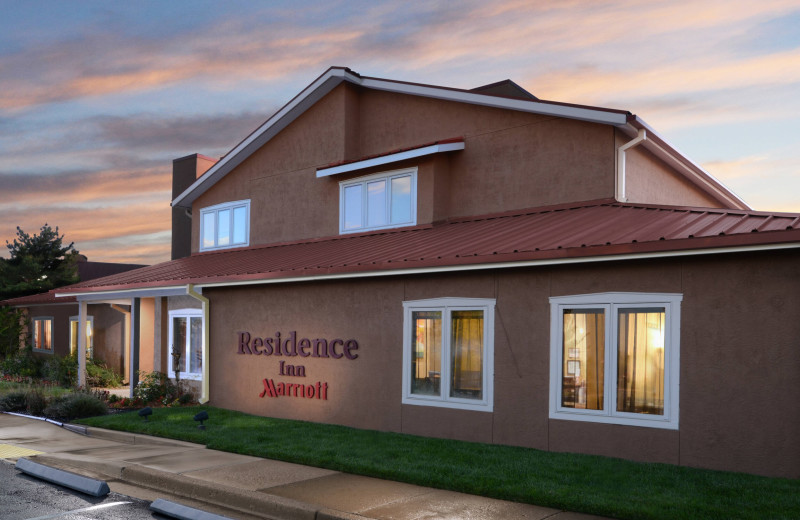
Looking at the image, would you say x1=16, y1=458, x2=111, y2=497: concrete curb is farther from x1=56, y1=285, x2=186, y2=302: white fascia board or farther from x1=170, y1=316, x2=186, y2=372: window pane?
x1=170, y1=316, x2=186, y2=372: window pane

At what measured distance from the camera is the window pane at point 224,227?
2098 cm

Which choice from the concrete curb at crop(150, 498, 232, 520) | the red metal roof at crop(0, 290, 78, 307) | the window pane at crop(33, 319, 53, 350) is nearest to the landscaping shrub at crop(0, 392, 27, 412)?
the red metal roof at crop(0, 290, 78, 307)

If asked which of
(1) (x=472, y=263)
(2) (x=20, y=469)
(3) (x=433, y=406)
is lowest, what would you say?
(2) (x=20, y=469)

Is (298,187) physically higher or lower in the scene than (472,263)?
higher

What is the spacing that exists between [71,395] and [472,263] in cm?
1038

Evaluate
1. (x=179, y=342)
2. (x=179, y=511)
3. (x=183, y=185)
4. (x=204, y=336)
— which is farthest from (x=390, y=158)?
(x=183, y=185)

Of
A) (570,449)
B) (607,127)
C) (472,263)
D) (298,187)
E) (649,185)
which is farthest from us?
(298,187)

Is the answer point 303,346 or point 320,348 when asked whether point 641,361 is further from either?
point 303,346

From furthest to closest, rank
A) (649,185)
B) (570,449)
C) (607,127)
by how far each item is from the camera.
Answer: (649,185) < (607,127) < (570,449)

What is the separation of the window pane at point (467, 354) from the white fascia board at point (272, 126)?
8.31 m

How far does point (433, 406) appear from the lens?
1216 cm

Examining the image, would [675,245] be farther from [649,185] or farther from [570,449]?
[649,185]

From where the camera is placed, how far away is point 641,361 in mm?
9992

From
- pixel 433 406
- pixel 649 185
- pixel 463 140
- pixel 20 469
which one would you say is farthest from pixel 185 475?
pixel 649 185
